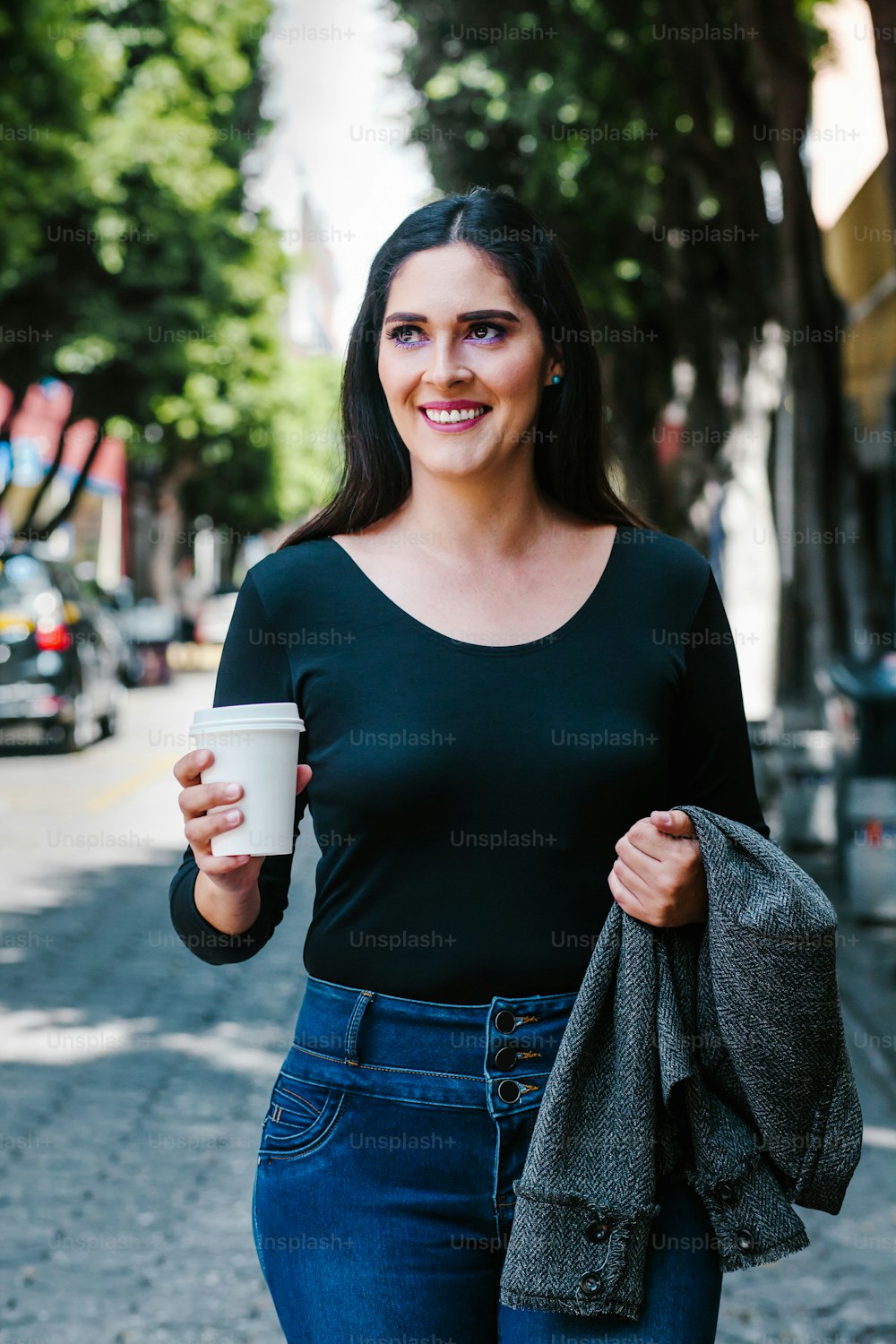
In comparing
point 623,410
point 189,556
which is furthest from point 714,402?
point 189,556

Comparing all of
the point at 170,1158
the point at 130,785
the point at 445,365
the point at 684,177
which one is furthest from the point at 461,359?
the point at 684,177

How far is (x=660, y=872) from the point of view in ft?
6.47

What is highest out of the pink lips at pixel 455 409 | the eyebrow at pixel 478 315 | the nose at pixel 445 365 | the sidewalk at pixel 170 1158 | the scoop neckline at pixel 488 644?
the eyebrow at pixel 478 315

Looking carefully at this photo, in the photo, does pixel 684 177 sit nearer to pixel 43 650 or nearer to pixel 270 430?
pixel 43 650

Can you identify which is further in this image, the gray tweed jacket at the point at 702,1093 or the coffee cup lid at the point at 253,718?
the coffee cup lid at the point at 253,718

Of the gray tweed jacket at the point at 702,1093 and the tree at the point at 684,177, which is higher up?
the tree at the point at 684,177

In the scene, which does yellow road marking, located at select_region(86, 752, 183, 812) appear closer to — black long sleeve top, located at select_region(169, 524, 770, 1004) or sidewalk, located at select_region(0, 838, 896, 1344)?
sidewalk, located at select_region(0, 838, 896, 1344)

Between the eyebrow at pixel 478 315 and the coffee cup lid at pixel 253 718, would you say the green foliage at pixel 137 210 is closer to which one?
the eyebrow at pixel 478 315

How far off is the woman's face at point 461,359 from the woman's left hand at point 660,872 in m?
0.56

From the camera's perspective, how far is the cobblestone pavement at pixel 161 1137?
4.31 m

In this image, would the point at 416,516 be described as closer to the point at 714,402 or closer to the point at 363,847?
the point at 363,847

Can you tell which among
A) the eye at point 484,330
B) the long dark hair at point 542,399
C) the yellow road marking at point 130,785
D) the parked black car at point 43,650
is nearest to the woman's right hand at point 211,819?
the long dark hair at point 542,399

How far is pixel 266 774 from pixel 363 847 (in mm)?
163

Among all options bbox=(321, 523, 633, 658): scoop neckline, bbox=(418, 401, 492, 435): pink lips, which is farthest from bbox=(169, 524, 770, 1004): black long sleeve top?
bbox=(418, 401, 492, 435): pink lips
